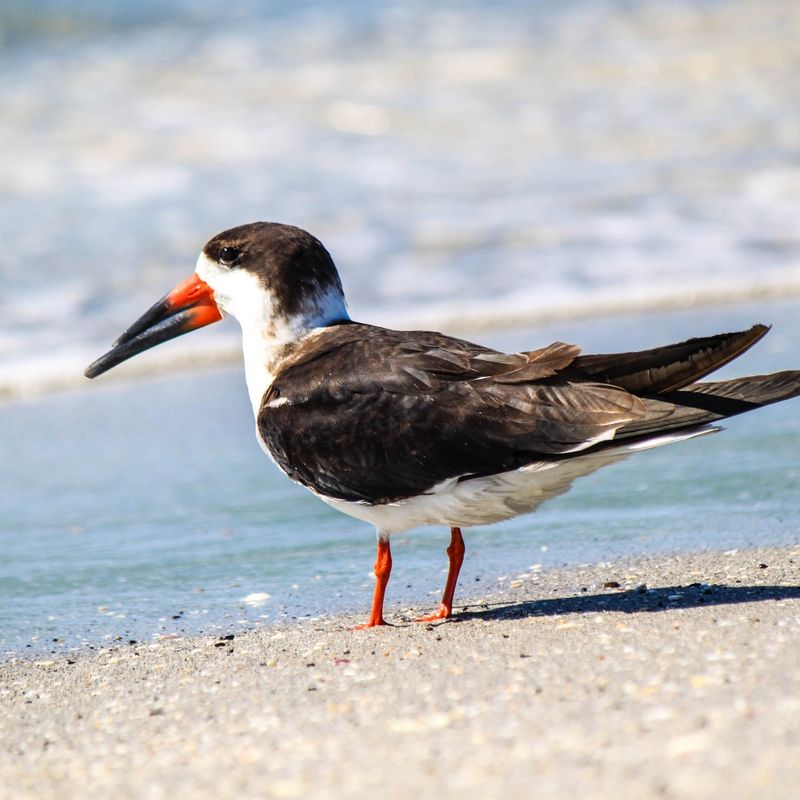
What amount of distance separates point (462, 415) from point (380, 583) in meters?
0.65

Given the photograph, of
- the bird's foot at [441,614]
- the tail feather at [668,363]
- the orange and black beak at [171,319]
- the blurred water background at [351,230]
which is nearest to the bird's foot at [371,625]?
the bird's foot at [441,614]

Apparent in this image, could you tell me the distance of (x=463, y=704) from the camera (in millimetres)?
3291

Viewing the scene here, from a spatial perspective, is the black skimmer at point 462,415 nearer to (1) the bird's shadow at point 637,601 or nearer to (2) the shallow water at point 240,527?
(1) the bird's shadow at point 637,601

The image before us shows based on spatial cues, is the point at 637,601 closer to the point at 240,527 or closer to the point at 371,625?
the point at 371,625

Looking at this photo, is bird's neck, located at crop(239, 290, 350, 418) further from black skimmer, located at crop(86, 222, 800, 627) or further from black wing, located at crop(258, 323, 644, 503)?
black wing, located at crop(258, 323, 644, 503)

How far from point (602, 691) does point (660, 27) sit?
14.7 m

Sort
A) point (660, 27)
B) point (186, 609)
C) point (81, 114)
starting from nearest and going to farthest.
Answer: point (186, 609), point (81, 114), point (660, 27)

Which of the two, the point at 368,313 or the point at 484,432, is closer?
the point at 484,432

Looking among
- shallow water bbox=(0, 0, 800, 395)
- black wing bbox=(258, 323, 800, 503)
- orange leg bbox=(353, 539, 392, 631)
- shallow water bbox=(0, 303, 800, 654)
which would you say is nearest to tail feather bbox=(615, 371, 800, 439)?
black wing bbox=(258, 323, 800, 503)

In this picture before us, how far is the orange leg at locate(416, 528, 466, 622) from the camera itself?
4.47 metres

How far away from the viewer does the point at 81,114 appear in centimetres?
1416

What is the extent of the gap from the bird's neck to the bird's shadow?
44.0 inches

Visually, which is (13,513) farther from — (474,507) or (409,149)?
(409,149)

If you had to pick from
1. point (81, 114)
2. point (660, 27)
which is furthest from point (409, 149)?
point (660, 27)
